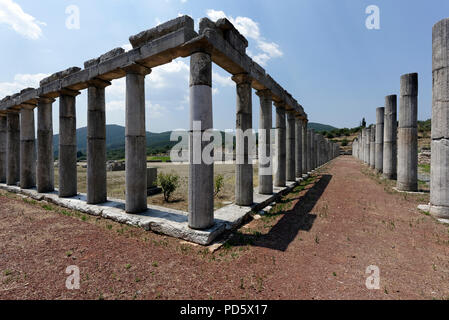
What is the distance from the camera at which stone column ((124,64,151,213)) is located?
6945mm

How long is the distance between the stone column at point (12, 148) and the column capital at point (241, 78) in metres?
13.2

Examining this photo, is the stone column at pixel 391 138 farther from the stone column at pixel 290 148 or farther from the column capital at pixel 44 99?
the column capital at pixel 44 99

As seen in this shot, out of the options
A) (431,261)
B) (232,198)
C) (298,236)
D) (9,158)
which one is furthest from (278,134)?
(9,158)

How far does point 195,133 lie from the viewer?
213 inches

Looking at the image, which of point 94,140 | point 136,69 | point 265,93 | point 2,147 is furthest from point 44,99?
point 265,93

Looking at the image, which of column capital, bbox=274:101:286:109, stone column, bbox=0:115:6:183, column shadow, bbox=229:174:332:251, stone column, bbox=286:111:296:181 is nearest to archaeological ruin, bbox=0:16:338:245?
column capital, bbox=274:101:286:109

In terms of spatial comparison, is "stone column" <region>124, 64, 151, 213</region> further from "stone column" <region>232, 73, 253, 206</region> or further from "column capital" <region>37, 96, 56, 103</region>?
"column capital" <region>37, 96, 56, 103</region>

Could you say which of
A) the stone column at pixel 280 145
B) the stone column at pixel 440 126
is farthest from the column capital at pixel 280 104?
the stone column at pixel 440 126

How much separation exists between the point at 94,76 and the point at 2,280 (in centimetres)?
642

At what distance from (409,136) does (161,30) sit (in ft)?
41.0

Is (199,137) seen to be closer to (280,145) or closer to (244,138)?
(244,138)

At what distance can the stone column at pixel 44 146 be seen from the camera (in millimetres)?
10141

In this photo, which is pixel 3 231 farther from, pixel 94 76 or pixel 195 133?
pixel 195 133
